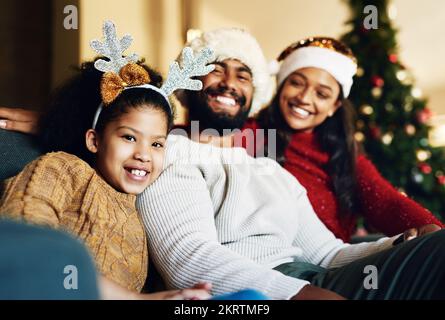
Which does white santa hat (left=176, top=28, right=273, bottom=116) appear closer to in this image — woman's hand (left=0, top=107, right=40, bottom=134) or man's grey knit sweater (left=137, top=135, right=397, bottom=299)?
man's grey knit sweater (left=137, top=135, right=397, bottom=299)

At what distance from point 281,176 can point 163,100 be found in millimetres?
519

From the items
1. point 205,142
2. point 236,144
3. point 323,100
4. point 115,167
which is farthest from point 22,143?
point 323,100

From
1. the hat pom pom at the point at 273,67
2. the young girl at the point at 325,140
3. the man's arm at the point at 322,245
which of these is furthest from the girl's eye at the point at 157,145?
the hat pom pom at the point at 273,67

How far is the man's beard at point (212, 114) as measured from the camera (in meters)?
1.70

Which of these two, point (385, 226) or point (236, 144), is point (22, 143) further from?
point (385, 226)

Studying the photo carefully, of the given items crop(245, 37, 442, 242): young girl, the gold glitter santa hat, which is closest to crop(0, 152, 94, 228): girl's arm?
crop(245, 37, 442, 242): young girl

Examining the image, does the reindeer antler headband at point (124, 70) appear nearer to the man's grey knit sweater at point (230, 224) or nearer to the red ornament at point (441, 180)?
the man's grey knit sweater at point (230, 224)

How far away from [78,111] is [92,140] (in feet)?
0.32

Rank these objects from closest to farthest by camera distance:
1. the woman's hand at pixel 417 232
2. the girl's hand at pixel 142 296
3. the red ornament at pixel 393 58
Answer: the girl's hand at pixel 142 296
the woman's hand at pixel 417 232
the red ornament at pixel 393 58

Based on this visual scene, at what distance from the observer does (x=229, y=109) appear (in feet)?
5.63

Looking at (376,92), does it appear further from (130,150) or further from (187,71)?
(130,150)

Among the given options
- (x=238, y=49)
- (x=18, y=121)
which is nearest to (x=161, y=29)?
(x=238, y=49)

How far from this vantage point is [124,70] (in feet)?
4.40

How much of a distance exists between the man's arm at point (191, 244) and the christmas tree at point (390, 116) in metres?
2.11
